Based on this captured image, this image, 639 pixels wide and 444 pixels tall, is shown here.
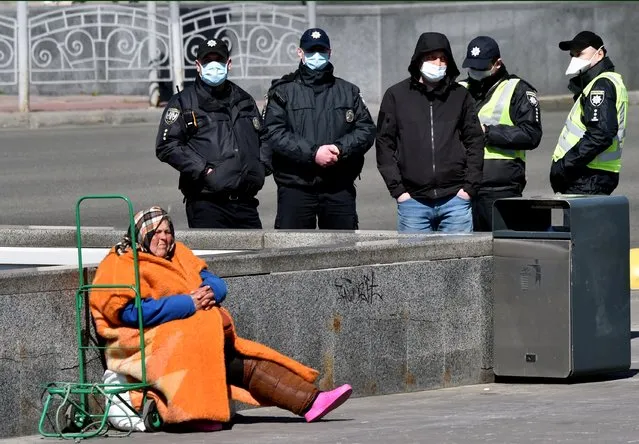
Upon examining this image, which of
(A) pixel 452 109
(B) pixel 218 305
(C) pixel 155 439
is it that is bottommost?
(C) pixel 155 439

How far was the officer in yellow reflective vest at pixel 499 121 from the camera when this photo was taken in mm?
9828

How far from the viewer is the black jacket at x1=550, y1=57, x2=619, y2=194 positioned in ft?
31.6

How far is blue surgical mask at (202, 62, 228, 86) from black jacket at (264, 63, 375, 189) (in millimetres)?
299

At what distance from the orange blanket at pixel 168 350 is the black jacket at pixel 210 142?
223 cm

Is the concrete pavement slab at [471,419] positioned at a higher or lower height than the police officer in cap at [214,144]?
lower

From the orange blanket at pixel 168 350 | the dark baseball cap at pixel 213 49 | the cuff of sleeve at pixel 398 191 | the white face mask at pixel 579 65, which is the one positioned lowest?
the orange blanket at pixel 168 350

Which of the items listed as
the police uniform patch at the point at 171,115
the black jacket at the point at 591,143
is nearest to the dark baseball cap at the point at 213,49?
the police uniform patch at the point at 171,115

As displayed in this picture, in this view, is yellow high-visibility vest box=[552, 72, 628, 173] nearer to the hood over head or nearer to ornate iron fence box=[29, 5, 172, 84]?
the hood over head

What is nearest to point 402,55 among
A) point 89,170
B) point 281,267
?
point 89,170

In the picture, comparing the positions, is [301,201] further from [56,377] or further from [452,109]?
[56,377]

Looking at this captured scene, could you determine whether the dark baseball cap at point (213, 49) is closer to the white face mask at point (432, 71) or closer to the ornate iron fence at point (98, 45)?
the white face mask at point (432, 71)

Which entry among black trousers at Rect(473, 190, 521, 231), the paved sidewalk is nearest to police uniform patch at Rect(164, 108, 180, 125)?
black trousers at Rect(473, 190, 521, 231)

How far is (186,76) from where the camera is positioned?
22516mm

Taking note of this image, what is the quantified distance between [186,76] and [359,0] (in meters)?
8.64
